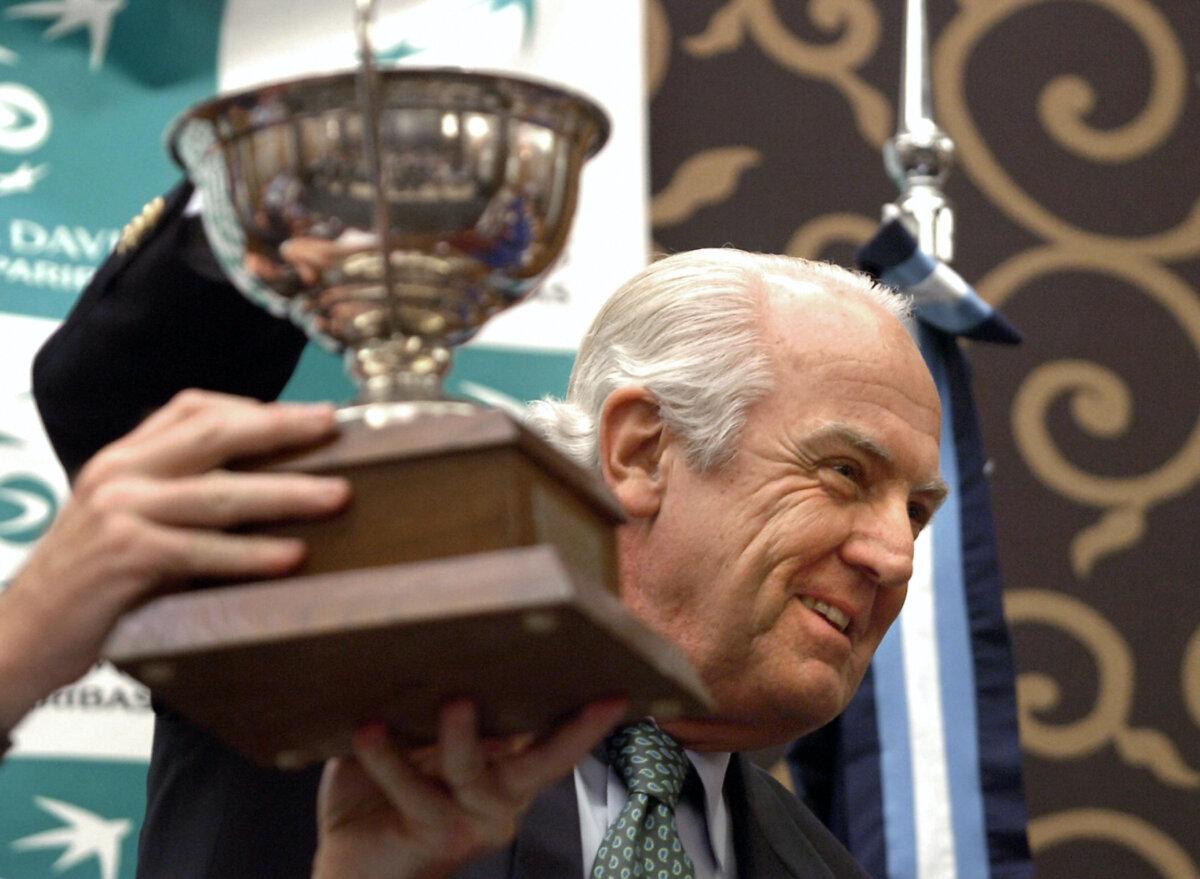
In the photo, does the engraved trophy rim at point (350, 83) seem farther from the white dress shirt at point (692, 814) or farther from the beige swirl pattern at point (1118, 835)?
the beige swirl pattern at point (1118, 835)

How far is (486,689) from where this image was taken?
1121mm

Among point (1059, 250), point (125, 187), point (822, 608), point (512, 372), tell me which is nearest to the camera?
point (822, 608)

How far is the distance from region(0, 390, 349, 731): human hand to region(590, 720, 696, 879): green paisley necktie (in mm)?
675

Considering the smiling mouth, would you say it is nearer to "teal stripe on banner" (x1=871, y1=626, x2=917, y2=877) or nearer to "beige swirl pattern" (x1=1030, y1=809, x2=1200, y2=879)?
"teal stripe on banner" (x1=871, y1=626, x2=917, y2=877)

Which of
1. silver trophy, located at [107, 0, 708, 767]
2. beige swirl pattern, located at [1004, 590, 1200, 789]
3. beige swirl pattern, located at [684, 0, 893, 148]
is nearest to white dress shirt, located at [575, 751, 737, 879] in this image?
silver trophy, located at [107, 0, 708, 767]

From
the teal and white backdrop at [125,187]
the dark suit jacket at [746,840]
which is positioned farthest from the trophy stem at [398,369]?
the teal and white backdrop at [125,187]

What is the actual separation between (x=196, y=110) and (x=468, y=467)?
0.92 ft

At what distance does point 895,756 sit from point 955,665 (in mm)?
141

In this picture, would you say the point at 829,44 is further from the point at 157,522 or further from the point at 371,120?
the point at 157,522

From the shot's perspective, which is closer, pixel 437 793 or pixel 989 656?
pixel 437 793

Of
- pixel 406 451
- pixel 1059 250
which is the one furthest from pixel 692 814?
pixel 1059 250

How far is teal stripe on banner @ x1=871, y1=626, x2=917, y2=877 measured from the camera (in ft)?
7.48

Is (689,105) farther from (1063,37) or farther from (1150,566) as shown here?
(1150,566)

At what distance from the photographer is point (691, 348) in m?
1.87
